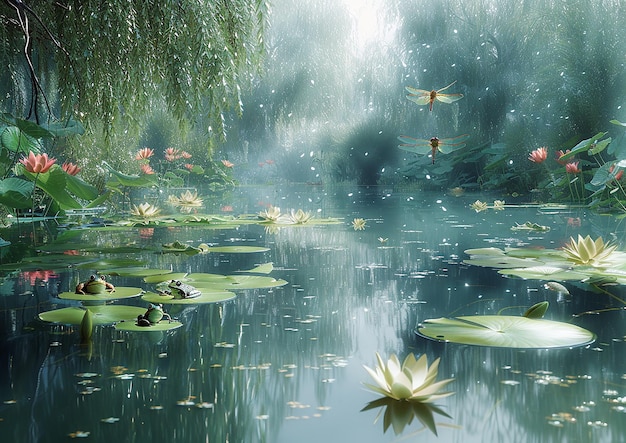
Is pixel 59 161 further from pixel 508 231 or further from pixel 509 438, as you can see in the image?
pixel 509 438

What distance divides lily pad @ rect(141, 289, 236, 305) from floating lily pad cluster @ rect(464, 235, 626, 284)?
125 cm

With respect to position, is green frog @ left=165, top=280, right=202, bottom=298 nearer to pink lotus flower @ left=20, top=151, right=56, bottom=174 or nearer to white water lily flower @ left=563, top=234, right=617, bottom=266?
white water lily flower @ left=563, top=234, right=617, bottom=266

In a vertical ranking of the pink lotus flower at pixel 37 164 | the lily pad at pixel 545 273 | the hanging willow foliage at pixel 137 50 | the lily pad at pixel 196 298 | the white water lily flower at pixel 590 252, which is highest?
the hanging willow foliage at pixel 137 50

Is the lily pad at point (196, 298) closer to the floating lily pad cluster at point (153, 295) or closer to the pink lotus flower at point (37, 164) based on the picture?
the floating lily pad cluster at point (153, 295)

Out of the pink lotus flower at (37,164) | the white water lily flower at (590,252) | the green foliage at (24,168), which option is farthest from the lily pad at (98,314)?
the pink lotus flower at (37,164)

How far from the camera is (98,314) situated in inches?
84.0

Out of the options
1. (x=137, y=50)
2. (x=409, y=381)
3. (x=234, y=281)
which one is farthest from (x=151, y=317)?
(x=137, y=50)

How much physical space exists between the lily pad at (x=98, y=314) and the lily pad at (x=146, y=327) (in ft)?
0.18

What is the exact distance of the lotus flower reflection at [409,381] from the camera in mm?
1409

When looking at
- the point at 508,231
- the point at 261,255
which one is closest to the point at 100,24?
the point at 261,255

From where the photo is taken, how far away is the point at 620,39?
28.4 feet

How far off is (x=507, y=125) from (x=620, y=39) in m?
2.76

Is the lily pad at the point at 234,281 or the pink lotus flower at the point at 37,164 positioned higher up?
the pink lotus flower at the point at 37,164

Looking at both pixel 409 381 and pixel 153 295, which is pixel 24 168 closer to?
pixel 153 295
